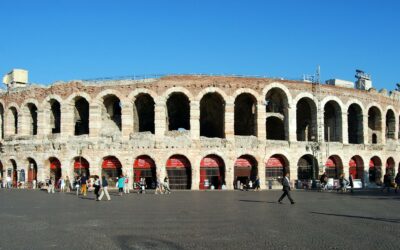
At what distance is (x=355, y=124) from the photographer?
135ft

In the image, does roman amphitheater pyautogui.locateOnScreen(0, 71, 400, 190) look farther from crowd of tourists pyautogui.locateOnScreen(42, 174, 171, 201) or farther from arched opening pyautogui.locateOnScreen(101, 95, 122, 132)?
crowd of tourists pyautogui.locateOnScreen(42, 174, 171, 201)

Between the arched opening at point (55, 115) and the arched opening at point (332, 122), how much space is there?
25.1 meters

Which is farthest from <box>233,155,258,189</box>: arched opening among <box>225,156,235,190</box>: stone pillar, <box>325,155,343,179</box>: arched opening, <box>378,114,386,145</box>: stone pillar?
<box>378,114,386,145</box>: stone pillar

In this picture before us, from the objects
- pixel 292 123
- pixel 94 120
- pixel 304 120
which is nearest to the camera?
pixel 94 120

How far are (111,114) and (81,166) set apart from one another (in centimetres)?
534

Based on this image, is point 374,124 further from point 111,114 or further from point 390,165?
point 111,114

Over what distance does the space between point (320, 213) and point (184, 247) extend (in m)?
7.92

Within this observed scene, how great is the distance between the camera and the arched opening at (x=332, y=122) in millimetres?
38250

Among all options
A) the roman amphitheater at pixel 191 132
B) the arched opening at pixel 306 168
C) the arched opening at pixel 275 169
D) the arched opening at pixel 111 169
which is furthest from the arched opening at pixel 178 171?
the arched opening at pixel 306 168

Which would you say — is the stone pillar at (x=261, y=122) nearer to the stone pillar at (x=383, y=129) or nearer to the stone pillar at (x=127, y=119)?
the stone pillar at (x=127, y=119)

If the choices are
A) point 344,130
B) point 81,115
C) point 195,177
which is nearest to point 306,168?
point 344,130

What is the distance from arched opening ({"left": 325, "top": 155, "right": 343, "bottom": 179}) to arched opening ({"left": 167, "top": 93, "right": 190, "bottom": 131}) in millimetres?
13913

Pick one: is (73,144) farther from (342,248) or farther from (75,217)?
(342,248)

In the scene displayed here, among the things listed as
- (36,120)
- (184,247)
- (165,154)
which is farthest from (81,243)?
(36,120)
